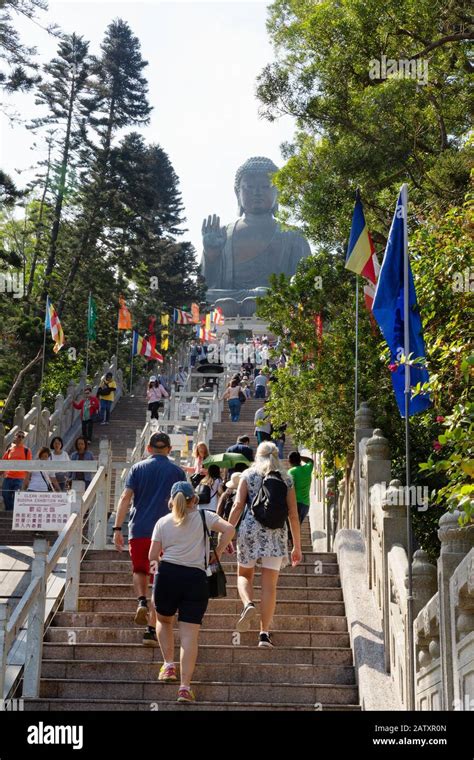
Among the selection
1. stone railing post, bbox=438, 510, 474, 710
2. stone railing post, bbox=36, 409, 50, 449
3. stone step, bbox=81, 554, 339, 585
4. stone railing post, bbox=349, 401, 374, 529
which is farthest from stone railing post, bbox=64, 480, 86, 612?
stone railing post, bbox=36, 409, 50, 449

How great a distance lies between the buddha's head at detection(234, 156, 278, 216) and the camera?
5934 centimetres

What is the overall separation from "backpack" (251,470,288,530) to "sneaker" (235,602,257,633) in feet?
2.07

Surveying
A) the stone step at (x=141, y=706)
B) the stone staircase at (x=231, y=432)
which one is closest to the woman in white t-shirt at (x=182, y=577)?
the stone step at (x=141, y=706)

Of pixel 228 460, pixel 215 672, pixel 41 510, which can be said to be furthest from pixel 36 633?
pixel 228 460

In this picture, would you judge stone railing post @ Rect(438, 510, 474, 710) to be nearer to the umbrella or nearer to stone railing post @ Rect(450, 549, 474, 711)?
stone railing post @ Rect(450, 549, 474, 711)

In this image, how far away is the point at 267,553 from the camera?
952 centimetres

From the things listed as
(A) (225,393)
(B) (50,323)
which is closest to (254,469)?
(B) (50,323)

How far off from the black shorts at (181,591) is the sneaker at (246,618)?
43.4 inches

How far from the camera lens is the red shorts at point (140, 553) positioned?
9.55 m

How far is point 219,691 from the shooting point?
8.77m

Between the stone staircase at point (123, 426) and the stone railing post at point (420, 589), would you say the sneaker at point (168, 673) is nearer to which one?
the stone railing post at point (420, 589)

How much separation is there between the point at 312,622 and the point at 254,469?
1396 millimetres

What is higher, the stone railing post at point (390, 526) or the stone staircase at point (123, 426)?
the stone staircase at point (123, 426)
